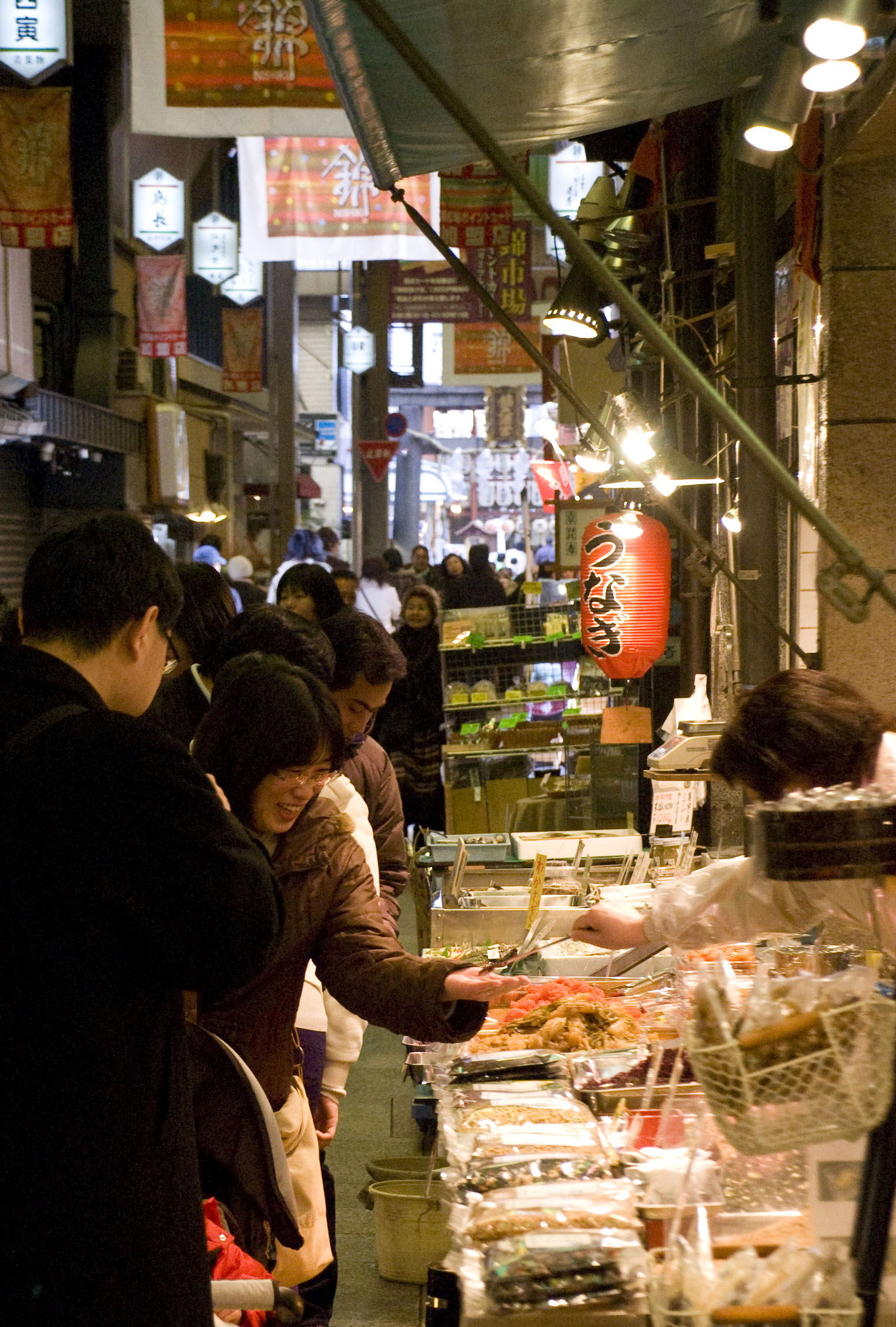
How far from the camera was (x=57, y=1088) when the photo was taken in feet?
6.48

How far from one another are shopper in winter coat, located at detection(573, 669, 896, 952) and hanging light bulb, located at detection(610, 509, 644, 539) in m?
4.38

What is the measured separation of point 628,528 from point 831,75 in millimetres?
4452

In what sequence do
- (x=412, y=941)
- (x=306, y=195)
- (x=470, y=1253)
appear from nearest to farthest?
(x=470, y=1253), (x=412, y=941), (x=306, y=195)

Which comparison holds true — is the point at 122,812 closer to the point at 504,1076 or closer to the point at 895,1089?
the point at 895,1089

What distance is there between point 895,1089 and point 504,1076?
6.01ft

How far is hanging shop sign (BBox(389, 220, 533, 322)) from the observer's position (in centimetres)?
1510

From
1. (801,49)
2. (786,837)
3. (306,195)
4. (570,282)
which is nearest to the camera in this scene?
(786,837)

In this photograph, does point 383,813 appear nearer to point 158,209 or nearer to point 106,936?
point 106,936

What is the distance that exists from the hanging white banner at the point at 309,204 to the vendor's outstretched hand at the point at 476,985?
8.51 m

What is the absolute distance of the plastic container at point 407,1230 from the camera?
4.72 metres

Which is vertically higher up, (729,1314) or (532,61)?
(532,61)

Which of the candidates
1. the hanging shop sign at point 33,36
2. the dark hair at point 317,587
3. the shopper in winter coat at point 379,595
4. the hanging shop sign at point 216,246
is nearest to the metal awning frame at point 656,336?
the dark hair at point 317,587

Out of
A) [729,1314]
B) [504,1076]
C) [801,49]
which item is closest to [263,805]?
[504,1076]

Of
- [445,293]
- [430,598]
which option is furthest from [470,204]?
[445,293]
